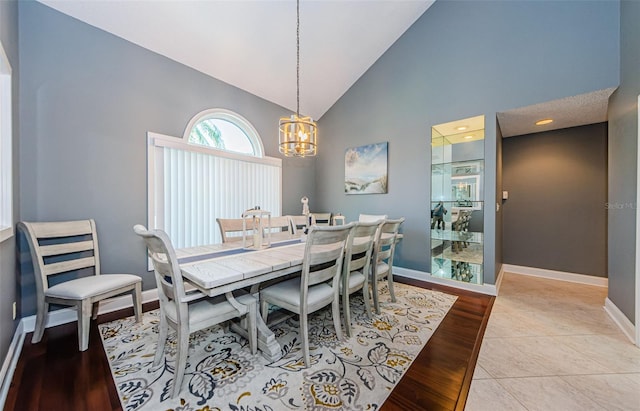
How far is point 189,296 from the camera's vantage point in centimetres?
143

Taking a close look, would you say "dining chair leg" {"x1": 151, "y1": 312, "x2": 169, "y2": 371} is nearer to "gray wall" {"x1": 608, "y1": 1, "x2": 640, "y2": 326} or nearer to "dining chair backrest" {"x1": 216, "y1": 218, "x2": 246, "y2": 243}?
"dining chair backrest" {"x1": 216, "y1": 218, "x2": 246, "y2": 243}

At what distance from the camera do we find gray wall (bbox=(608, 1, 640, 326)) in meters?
2.04

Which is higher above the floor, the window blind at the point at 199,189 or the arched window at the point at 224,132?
the arched window at the point at 224,132

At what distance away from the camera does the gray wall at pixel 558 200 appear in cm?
335

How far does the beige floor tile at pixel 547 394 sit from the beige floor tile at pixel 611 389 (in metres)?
0.05

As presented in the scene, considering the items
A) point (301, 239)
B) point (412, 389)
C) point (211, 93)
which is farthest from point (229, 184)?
point (412, 389)

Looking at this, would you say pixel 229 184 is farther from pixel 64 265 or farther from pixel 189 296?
pixel 189 296

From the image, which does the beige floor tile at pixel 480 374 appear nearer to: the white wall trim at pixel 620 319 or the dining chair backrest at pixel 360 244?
the dining chair backrest at pixel 360 244

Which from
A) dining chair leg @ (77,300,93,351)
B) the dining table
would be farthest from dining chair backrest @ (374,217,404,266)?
dining chair leg @ (77,300,93,351)

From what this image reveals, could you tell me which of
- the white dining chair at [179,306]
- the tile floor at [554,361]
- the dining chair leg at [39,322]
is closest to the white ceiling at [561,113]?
the tile floor at [554,361]

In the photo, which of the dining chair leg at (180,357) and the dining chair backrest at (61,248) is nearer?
the dining chair leg at (180,357)

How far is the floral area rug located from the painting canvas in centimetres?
229

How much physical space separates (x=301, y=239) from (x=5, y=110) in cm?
264

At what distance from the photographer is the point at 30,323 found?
6.83 feet
